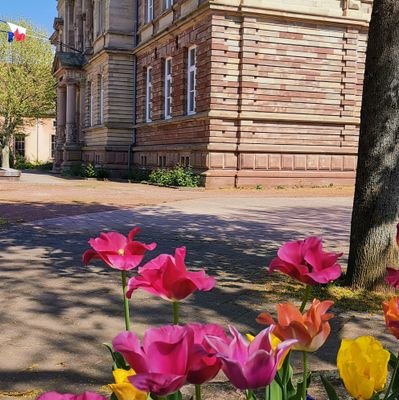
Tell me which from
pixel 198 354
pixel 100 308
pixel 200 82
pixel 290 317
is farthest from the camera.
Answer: pixel 200 82

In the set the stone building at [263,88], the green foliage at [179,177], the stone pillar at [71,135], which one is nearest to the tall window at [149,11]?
the stone building at [263,88]

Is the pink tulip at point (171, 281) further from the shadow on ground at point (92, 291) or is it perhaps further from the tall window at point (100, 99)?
the tall window at point (100, 99)

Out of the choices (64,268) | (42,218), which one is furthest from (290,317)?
(42,218)

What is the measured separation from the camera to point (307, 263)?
4.74 feet

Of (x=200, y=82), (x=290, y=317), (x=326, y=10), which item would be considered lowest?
(x=290, y=317)

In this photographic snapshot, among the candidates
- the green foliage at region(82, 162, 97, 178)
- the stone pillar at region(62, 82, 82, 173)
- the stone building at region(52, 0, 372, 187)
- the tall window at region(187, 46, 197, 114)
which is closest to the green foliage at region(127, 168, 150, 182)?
the stone building at region(52, 0, 372, 187)

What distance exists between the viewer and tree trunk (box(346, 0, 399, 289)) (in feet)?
16.5

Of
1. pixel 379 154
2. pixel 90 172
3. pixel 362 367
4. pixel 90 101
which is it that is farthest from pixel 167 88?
pixel 362 367

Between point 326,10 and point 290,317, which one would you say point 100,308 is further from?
point 326,10

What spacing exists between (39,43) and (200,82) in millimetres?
29536

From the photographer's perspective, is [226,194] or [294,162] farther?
[294,162]

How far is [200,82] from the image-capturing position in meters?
22.2

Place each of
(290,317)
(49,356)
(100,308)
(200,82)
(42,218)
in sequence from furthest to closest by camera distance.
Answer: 1. (200,82)
2. (42,218)
3. (100,308)
4. (49,356)
5. (290,317)

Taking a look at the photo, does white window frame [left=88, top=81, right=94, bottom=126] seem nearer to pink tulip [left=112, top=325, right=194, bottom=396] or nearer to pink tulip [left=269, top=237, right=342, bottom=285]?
pink tulip [left=269, top=237, right=342, bottom=285]
